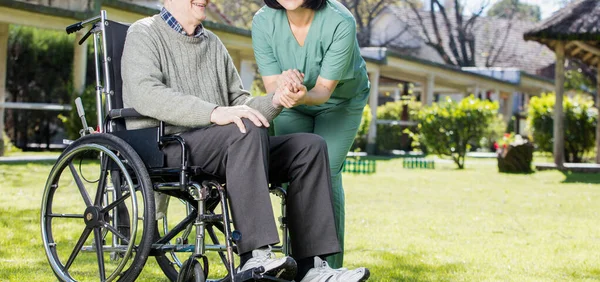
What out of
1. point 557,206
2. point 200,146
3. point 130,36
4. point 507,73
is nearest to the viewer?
point 200,146

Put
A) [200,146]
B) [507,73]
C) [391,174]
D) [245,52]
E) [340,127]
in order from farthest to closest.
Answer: [507,73], [245,52], [391,174], [340,127], [200,146]

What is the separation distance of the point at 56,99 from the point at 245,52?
14.3ft

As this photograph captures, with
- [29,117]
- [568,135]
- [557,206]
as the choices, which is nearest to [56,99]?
[29,117]

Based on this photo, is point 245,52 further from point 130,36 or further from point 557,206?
point 130,36

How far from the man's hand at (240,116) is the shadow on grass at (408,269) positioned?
4.46 ft

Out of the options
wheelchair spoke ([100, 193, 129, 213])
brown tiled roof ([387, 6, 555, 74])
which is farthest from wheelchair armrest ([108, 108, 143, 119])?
brown tiled roof ([387, 6, 555, 74])

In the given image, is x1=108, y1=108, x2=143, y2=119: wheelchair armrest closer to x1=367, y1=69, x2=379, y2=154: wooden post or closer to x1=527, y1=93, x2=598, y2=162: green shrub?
x1=527, y1=93, x2=598, y2=162: green shrub

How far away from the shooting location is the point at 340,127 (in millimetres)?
4102

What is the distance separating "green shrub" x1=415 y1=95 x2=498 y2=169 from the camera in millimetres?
16734

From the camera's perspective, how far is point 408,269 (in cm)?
475

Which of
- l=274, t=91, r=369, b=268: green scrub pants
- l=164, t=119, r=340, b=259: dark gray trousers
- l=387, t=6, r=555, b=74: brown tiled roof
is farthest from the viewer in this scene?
l=387, t=6, r=555, b=74: brown tiled roof

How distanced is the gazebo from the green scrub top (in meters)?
11.1

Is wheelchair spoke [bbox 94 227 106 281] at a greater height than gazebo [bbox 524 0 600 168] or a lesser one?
lesser

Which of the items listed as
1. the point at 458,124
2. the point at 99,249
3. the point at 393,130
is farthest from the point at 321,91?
the point at 393,130
